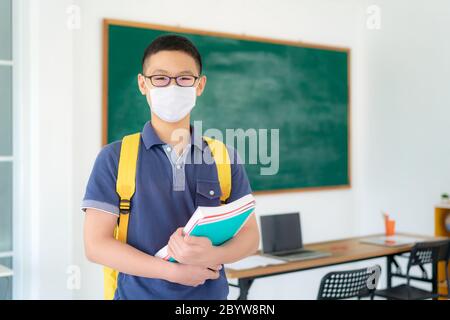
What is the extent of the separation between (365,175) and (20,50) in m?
3.28

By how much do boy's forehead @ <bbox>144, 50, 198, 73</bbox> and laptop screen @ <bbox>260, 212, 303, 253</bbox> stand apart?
7.51ft

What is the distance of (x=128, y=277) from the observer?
3.70 feet

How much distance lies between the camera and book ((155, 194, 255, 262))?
0.96 meters

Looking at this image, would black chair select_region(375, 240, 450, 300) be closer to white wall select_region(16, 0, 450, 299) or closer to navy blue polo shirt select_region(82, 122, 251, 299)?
white wall select_region(16, 0, 450, 299)

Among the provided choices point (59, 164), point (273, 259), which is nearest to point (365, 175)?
point (273, 259)

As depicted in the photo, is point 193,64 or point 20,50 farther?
point 20,50

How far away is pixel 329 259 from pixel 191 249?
2455mm

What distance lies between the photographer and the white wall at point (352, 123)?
127 inches

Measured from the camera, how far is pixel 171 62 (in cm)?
118

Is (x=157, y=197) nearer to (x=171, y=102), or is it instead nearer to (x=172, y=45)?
(x=171, y=102)

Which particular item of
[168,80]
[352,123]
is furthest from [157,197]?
[352,123]

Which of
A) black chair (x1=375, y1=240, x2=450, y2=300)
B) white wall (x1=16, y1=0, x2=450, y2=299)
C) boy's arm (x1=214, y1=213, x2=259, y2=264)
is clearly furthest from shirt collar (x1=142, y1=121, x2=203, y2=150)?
black chair (x1=375, y1=240, x2=450, y2=300)

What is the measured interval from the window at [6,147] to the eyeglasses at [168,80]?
2.33m
